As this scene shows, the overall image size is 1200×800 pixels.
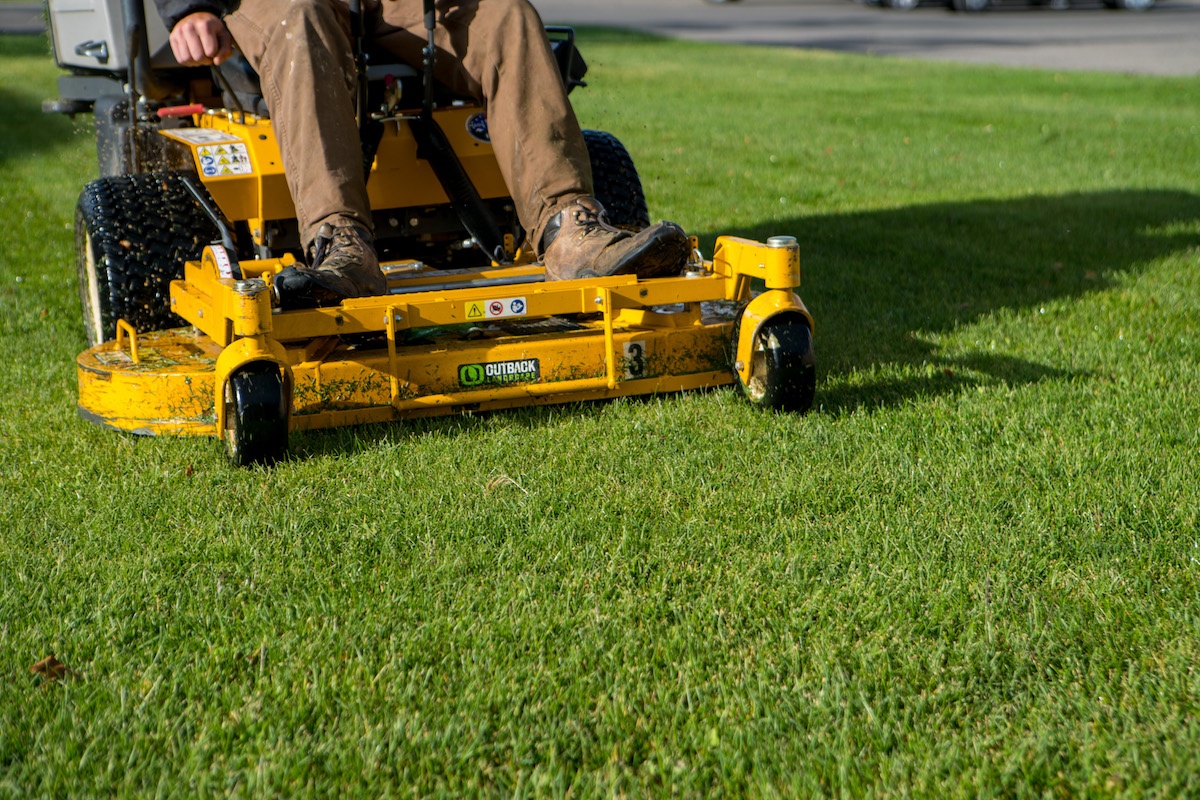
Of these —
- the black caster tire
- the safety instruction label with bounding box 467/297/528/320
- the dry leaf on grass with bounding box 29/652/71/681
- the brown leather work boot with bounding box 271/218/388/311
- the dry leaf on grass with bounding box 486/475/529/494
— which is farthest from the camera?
the black caster tire

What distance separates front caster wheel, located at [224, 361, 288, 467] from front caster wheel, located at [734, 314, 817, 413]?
122 centimetres

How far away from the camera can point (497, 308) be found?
11.1 feet

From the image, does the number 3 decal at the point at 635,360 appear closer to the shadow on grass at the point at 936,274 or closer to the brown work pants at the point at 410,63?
the shadow on grass at the point at 936,274

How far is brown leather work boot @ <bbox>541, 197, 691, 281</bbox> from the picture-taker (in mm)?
3490

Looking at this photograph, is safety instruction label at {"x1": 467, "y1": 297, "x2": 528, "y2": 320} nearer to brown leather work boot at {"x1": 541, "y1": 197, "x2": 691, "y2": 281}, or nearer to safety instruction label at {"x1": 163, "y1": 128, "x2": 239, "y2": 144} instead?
brown leather work boot at {"x1": 541, "y1": 197, "x2": 691, "y2": 281}

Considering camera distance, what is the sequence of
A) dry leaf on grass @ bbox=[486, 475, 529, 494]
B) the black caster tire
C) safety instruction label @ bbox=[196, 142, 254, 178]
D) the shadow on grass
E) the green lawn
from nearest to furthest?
the green lawn → dry leaf on grass @ bbox=[486, 475, 529, 494] → the shadow on grass → safety instruction label @ bbox=[196, 142, 254, 178] → the black caster tire

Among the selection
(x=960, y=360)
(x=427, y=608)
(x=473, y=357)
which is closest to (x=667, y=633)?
(x=427, y=608)

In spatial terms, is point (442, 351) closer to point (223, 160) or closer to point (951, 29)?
point (223, 160)

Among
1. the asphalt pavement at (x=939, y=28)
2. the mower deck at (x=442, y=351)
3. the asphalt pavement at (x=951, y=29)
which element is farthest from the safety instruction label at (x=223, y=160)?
the asphalt pavement at (x=951, y=29)

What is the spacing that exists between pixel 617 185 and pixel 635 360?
133 cm

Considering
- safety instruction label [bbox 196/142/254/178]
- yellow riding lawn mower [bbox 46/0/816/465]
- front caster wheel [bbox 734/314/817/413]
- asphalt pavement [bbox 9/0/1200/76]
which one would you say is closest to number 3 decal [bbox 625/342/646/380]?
yellow riding lawn mower [bbox 46/0/816/465]

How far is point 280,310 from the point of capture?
128 inches

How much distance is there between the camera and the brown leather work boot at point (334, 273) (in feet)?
10.6

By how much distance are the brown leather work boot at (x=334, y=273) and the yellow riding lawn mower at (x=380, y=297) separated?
0.19 ft
